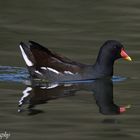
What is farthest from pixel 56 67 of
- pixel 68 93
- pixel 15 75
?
pixel 68 93

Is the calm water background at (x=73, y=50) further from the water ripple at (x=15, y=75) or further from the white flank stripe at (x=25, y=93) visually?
the water ripple at (x=15, y=75)

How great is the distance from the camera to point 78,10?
2342 cm

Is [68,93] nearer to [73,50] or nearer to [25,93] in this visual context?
[25,93]

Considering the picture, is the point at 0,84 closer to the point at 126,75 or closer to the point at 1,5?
the point at 126,75

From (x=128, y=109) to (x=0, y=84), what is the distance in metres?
2.70

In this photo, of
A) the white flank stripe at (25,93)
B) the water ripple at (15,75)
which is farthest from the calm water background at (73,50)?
the water ripple at (15,75)

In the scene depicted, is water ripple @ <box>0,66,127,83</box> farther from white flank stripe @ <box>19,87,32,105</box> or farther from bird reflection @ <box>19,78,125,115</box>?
white flank stripe @ <box>19,87,32,105</box>

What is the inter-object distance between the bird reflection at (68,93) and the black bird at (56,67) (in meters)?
0.22

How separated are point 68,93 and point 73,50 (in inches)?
150

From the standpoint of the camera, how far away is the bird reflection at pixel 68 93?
12.8 metres

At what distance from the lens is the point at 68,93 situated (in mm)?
13961

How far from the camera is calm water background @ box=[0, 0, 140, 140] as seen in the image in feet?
37.1

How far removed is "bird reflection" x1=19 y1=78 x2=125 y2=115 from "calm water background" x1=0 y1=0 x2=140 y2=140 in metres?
0.14

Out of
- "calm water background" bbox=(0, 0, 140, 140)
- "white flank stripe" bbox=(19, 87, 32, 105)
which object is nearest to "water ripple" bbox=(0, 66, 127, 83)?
"calm water background" bbox=(0, 0, 140, 140)
